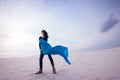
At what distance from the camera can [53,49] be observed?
20.8ft

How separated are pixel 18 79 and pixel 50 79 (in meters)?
1.32

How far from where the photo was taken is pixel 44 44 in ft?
20.4

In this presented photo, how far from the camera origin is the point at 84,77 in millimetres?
5453

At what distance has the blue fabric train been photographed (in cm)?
614

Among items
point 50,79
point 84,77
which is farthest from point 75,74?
point 50,79

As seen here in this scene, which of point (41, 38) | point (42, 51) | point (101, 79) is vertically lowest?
point (101, 79)

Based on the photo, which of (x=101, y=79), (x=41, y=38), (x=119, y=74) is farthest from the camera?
(x=41, y=38)

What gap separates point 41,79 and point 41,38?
1.86 metres

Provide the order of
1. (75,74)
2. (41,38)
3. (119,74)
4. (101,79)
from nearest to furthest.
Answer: (101,79) → (119,74) → (75,74) → (41,38)

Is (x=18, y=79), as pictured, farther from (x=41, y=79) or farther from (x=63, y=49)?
(x=63, y=49)

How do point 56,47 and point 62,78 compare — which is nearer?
point 62,78

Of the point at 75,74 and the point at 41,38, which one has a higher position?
the point at 41,38

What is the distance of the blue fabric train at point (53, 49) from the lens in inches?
242

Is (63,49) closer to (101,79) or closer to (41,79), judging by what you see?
(41,79)
